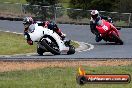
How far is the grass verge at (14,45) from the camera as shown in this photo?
75.6ft

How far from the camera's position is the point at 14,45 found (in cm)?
2483

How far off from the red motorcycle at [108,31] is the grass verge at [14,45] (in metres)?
1.46

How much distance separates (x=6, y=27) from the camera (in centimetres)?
3434

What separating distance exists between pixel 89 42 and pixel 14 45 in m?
4.06

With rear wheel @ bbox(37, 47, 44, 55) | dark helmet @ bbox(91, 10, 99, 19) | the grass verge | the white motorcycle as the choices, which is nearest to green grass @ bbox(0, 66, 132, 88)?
the white motorcycle

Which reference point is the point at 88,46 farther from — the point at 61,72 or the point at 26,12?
the point at 26,12

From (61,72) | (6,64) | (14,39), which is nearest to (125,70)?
(61,72)

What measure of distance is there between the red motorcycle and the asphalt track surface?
1.03 ft

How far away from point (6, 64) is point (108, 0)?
28.9 meters

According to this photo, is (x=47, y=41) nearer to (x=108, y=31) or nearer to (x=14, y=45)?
(x=108, y=31)

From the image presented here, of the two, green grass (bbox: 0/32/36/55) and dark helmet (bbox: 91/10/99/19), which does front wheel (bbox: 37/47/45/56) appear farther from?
dark helmet (bbox: 91/10/99/19)

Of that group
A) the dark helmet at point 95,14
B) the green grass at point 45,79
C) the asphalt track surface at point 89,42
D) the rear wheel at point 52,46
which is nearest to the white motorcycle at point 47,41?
the rear wheel at point 52,46

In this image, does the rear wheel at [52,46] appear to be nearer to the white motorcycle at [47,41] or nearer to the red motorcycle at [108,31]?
the white motorcycle at [47,41]

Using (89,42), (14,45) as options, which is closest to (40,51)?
(14,45)
